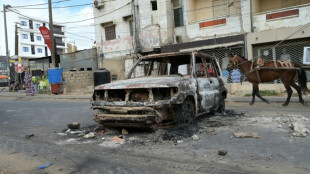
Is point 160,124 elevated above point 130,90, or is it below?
below

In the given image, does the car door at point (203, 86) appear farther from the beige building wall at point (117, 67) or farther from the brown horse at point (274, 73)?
the beige building wall at point (117, 67)

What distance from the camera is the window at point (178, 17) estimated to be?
65.1ft

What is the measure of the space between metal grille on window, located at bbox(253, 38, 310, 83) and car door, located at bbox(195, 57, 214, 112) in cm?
988

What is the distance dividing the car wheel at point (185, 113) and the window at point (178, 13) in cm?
1500

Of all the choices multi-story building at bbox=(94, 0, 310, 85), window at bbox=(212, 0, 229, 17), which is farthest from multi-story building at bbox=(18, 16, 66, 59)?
window at bbox=(212, 0, 229, 17)

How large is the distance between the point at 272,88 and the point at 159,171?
13.4 metres

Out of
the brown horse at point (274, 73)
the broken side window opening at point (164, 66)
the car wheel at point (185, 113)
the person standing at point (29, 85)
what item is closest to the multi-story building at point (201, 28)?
the brown horse at point (274, 73)

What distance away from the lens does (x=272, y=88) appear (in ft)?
49.4

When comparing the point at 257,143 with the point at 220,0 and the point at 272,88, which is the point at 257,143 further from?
the point at 220,0

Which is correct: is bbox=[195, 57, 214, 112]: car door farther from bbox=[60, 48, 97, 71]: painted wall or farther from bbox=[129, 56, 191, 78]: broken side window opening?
bbox=[60, 48, 97, 71]: painted wall

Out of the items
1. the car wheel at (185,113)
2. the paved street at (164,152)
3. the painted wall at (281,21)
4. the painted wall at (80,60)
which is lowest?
the paved street at (164,152)

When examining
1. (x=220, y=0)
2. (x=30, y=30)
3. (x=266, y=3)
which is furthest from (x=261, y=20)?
(x=30, y=30)

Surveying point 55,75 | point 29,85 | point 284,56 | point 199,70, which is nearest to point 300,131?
point 199,70

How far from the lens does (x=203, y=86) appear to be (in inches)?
241
